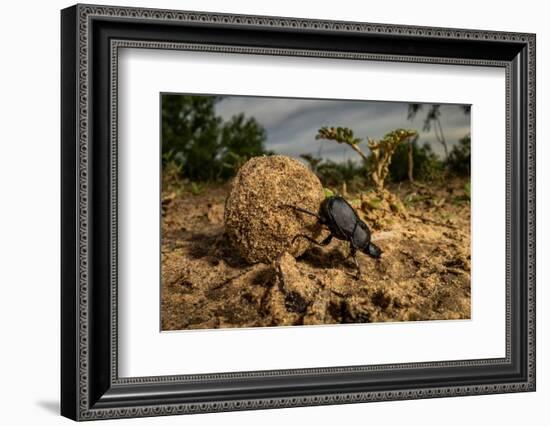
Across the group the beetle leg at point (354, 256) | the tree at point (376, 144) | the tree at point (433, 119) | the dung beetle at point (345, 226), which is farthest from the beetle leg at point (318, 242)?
the tree at point (433, 119)

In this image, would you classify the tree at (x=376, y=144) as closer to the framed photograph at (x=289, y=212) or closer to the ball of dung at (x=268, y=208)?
the framed photograph at (x=289, y=212)

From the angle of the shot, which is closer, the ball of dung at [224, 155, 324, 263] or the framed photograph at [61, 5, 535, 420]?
the framed photograph at [61, 5, 535, 420]

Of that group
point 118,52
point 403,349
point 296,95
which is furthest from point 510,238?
point 118,52

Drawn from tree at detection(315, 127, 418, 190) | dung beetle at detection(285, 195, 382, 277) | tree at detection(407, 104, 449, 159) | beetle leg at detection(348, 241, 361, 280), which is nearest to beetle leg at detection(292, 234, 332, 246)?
dung beetle at detection(285, 195, 382, 277)

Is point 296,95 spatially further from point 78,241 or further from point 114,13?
point 78,241

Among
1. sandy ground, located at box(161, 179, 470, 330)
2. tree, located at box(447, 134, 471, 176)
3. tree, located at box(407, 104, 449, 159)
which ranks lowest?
sandy ground, located at box(161, 179, 470, 330)

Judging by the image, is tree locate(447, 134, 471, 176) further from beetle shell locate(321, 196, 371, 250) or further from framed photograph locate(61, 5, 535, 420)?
beetle shell locate(321, 196, 371, 250)

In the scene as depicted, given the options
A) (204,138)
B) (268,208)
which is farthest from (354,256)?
(204,138)

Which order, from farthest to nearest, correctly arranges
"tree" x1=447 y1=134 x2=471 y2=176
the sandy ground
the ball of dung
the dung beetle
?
"tree" x1=447 y1=134 x2=471 y2=176
the dung beetle
the ball of dung
the sandy ground
